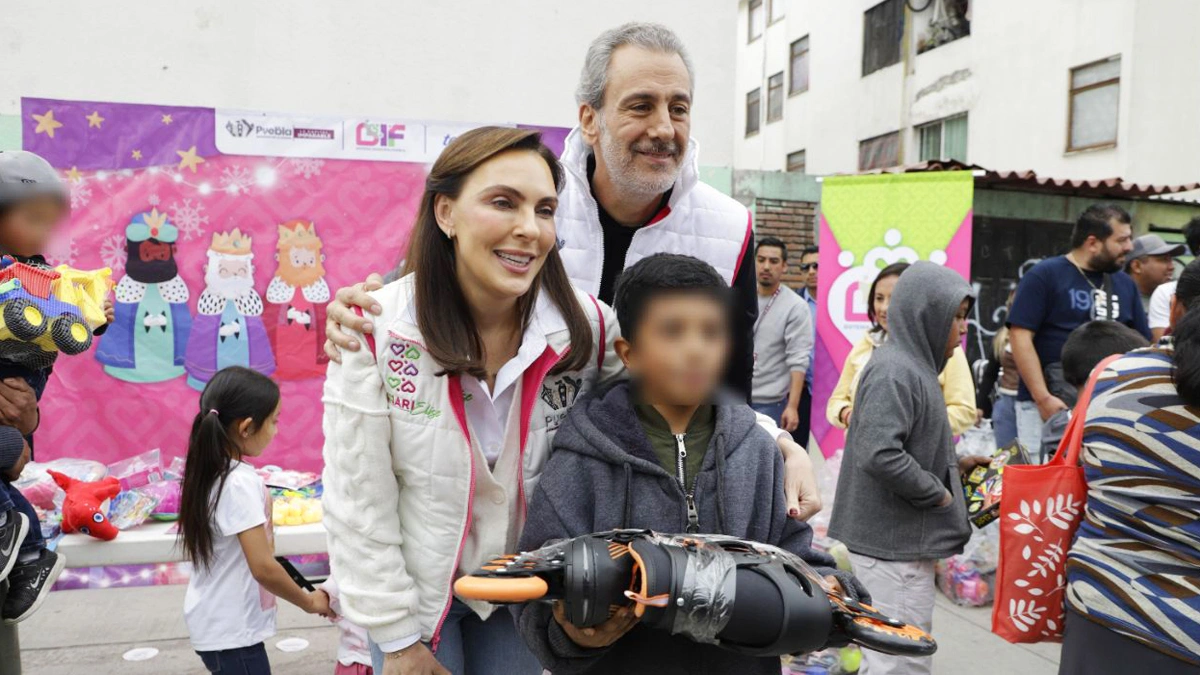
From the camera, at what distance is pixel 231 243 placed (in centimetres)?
501

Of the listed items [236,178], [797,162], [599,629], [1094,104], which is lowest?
[599,629]

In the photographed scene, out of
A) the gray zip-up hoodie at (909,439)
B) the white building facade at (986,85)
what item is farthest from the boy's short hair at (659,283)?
the white building facade at (986,85)

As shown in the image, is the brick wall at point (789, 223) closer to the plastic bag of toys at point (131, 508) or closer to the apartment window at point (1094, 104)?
the plastic bag of toys at point (131, 508)

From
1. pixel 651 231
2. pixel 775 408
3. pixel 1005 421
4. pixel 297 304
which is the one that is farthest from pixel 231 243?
pixel 1005 421

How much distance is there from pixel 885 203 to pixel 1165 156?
8.58m

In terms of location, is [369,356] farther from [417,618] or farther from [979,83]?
[979,83]

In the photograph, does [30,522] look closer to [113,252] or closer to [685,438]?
[685,438]

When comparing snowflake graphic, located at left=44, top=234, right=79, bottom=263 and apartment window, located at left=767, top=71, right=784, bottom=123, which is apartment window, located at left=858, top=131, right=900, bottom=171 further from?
snowflake graphic, located at left=44, top=234, right=79, bottom=263

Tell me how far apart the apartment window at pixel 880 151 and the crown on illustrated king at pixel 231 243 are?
49.2 ft

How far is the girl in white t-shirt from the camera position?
272cm

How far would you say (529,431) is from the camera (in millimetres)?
1877

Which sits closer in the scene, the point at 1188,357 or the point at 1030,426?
the point at 1188,357

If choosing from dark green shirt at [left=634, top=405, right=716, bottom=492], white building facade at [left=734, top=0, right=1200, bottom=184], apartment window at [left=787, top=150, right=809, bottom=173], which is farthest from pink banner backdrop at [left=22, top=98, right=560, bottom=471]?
apartment window at [left=787, top=150, right=809, bottom=173]

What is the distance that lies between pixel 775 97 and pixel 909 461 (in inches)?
858
